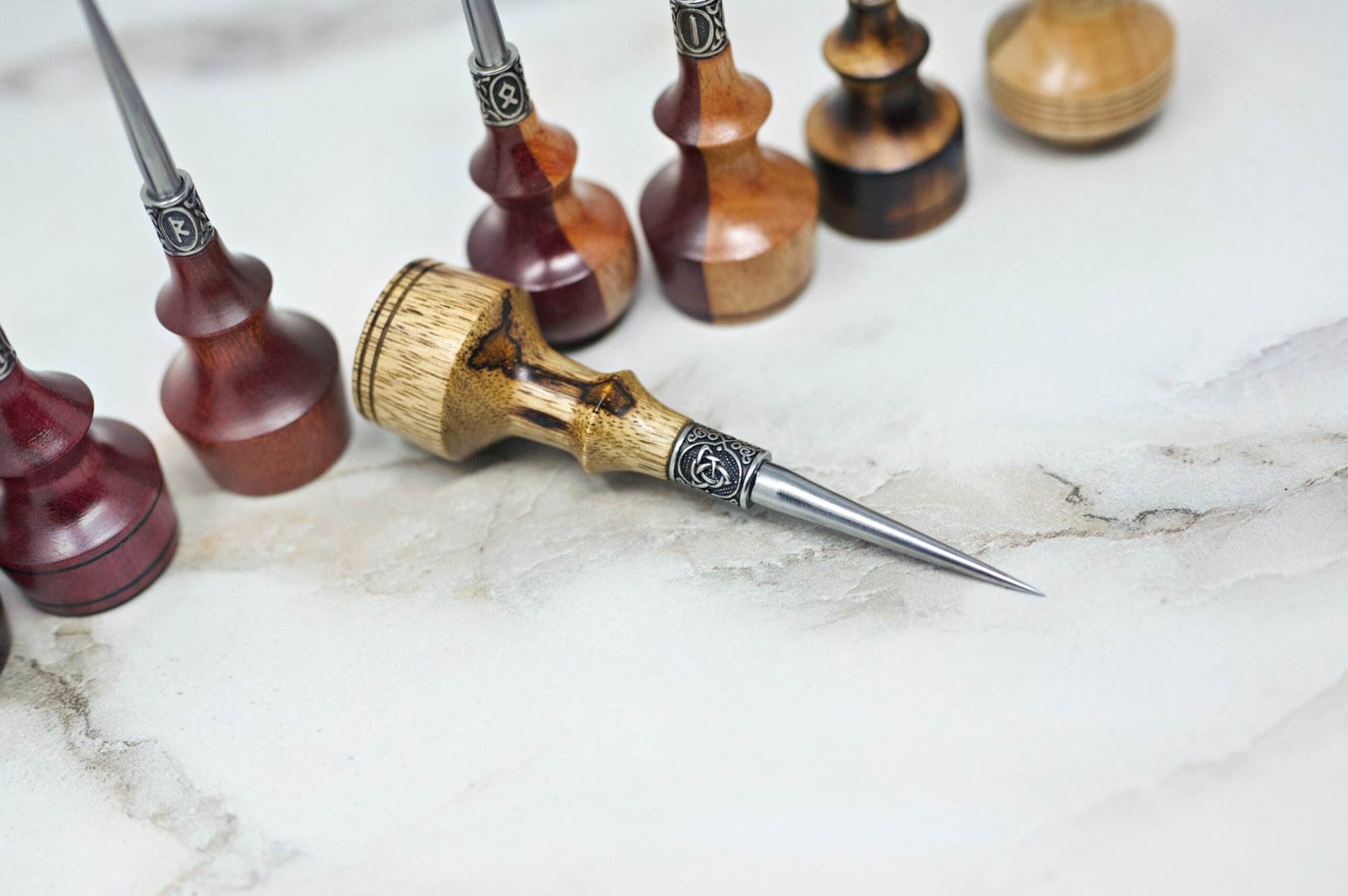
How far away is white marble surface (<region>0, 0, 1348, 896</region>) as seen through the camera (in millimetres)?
1217

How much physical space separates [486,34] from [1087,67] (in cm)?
73

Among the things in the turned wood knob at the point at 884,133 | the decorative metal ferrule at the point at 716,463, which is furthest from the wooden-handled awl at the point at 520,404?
the turned wood knob at the point at 884,133

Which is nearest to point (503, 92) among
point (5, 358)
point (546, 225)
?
point (546, 225)

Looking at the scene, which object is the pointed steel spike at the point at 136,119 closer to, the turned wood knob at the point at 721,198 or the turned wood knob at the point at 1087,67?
the turned wood knob at the point at 721,198

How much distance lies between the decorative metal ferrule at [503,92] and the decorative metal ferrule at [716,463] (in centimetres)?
38

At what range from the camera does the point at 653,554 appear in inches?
56.8

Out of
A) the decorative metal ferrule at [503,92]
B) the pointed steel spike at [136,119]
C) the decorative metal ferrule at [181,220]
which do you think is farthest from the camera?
the decorative metal ferrule at [503,92]

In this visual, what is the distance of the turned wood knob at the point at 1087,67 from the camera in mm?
1664

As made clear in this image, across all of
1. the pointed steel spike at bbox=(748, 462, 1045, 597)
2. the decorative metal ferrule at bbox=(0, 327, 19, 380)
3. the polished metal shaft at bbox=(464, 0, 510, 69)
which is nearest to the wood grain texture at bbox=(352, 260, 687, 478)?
the pointed steel spike at bbox=(748, 462, 1045, 597)

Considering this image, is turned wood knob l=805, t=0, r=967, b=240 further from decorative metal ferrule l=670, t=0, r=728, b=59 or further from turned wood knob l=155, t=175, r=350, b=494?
turned wood knob l=155, t=175, r=350, b=494

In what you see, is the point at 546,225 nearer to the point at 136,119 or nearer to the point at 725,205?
the point at 725,205

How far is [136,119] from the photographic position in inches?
49.7

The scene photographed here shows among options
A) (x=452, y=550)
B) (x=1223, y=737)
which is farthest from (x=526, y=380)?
(x=1223, y=737)

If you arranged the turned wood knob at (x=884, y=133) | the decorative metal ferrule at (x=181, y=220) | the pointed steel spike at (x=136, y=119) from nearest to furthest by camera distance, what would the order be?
the pointed steel spike at (x=136, y=119), the decorative metal ferrule at (x=181, y=220), the turned wood knob at (x=884, y=133)
